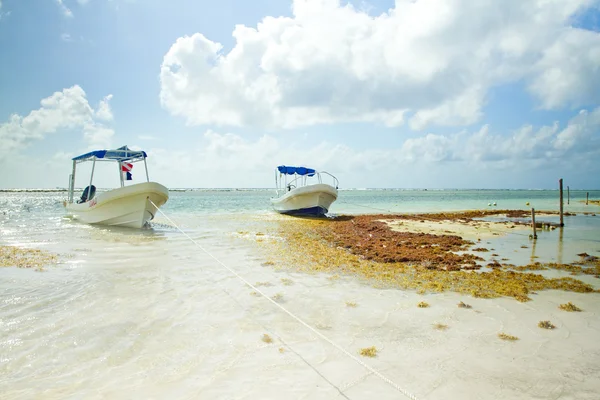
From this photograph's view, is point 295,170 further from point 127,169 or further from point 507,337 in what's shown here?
point 507,337

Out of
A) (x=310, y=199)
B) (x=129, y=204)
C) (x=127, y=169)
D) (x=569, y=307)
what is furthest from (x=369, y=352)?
(x=310, y=199)

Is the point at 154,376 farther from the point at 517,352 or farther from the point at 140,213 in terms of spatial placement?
the point at 140,213

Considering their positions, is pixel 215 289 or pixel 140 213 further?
pixel 140 213

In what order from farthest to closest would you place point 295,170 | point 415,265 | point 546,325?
1. point 295,170
2. point 415,265
3. point 546,325

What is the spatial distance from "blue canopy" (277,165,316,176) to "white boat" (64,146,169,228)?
1225 centimetres

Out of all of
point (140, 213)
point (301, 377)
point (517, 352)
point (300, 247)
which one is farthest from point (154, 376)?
point (140, 213)

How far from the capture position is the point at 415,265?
9508 millimetres

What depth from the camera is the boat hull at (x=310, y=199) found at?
26.2 m

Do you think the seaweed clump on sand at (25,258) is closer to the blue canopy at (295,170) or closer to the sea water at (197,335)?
the sea water at (197,335)

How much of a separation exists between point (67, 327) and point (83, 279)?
3.14m

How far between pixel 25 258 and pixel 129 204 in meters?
8.49

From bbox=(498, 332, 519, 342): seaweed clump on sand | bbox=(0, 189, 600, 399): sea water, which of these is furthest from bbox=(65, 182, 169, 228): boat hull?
bbox=(498, 332, 519, 342): seaweed clump on sand

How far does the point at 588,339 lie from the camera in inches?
183

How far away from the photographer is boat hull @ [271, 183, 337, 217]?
26234 mm
